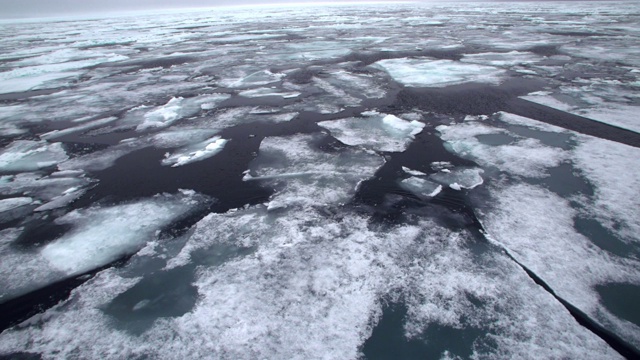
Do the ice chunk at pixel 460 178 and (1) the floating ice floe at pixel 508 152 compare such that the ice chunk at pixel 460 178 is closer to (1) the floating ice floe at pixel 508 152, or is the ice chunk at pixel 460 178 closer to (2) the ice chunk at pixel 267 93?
(1) the floating ice floe at pixel 508 152

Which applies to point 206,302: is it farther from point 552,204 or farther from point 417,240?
point 552,204

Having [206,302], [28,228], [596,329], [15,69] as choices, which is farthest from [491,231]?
[15,69]

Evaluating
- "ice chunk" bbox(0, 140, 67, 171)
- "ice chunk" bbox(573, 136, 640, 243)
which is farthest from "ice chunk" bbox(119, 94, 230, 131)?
"ice chunk" bbox(573, 136, 640, 243)

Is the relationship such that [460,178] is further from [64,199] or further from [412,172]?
[64,199]

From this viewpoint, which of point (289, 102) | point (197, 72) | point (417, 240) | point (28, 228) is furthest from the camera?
point (197, 72)

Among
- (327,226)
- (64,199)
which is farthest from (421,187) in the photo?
(64,199)

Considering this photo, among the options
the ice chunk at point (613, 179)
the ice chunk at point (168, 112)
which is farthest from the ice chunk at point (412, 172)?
the ice chunk at point (168, 112)
